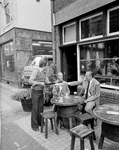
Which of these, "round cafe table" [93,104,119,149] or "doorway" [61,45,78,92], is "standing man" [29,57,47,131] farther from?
"doorway" [61,45,78,92]

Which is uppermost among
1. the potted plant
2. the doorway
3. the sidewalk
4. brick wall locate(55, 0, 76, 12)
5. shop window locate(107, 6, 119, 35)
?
brick wall locate(55, 0, 76, 12)

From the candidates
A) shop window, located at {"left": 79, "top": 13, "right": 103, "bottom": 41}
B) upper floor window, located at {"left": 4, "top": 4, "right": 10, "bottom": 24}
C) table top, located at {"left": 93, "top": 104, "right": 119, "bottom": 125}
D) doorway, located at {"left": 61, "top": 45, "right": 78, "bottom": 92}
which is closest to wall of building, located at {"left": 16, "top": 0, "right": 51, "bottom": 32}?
upper floor window, located at {"left": 4, "top": 4, "right": 10, "bottom": 24}

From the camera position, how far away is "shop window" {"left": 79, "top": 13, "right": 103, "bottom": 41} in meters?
4.91

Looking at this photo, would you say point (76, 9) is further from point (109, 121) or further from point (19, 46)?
point (19, 46)

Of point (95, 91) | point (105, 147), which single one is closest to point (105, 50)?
point (95, 91)

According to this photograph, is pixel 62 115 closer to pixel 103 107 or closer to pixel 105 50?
pixel 103 107

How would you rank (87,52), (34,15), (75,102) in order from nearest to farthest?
(75,102) → (87,52) → (34,15)

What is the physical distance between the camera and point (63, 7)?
5.89 m

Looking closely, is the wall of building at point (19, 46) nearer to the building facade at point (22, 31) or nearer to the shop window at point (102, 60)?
the building facade at point (22, 31)

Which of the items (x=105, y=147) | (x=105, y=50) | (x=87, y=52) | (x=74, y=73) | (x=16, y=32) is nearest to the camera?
(x=105, y=147)

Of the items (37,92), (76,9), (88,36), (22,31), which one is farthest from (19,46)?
(37,92)

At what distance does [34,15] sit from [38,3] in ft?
3.40

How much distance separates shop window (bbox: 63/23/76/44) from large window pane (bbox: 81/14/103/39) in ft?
1.59

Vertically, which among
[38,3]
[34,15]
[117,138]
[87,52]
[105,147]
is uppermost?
[38,3]
